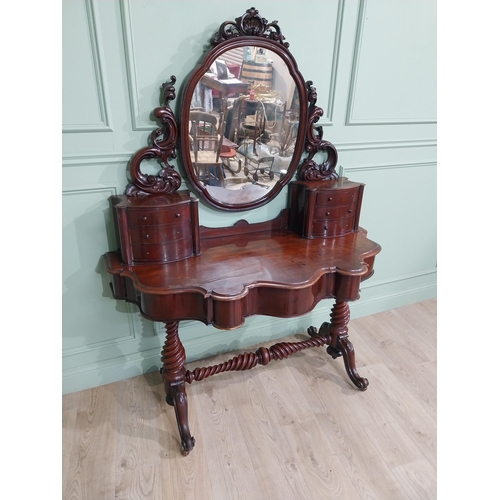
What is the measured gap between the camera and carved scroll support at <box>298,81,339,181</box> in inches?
69.0

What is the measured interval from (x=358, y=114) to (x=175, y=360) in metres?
1.58

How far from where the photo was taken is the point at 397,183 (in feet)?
7.50

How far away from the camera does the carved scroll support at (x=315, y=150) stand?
1.75 meters

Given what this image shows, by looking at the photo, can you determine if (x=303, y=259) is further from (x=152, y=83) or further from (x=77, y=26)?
(x=77, y=26)

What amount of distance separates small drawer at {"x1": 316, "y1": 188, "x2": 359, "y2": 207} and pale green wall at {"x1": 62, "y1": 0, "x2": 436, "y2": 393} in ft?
0.83

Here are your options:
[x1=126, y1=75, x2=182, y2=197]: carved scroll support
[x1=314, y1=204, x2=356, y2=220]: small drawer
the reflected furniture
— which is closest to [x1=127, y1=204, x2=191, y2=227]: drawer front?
[x1=126, y1=75, x2=182, y2=197]: carved scroll support

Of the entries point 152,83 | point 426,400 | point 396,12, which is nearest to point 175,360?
point 152,83

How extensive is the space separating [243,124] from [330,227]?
0.65m

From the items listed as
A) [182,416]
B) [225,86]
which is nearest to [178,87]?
[225,86]

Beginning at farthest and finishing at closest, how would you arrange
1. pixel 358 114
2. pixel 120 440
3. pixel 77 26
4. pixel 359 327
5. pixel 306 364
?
1. pixel 359 327
2. pixel 306 364
3. pixel 358 114
4. pixel 120 440
5. pixel 77 26

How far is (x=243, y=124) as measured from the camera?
1.63m

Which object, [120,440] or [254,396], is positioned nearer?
[120,440]

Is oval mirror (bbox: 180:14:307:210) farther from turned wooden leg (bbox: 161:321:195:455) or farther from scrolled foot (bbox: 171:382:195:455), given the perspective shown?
scrolled foot (bbox: 171:382:195:455)

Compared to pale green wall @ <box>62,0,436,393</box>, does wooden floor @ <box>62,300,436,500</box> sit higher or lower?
lower
